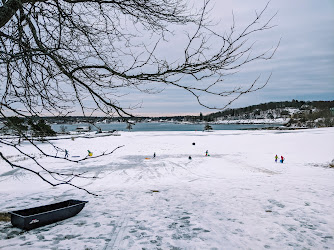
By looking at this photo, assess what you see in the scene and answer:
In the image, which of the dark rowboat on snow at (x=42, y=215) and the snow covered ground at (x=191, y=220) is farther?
the dark rowboat on snow at (x=42, y=215)

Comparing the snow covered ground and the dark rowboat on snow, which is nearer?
the snow covered ground

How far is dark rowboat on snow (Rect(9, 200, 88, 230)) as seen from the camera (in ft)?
16.5

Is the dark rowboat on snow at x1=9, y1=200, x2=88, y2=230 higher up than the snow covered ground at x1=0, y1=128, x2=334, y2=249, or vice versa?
the dark rowboat on snow at x1=9, y1=200, x2=88, y2=230

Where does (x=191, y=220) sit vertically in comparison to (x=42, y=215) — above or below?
below

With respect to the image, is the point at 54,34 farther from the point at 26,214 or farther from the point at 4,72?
the point at 26,214

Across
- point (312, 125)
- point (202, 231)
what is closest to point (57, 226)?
point (202, 231)

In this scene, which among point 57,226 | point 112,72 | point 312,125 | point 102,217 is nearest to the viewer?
point 112,72

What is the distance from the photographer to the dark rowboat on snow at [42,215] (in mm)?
5016

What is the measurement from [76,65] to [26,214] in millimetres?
3750

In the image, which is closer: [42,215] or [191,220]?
[42,215]

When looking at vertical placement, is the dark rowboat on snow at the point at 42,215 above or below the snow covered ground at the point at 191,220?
above

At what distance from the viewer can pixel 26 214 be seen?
538 centimetres

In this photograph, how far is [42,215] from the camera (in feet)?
17.1

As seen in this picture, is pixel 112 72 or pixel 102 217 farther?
pixel 102 217
